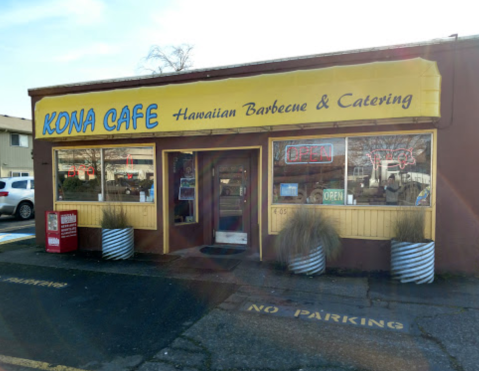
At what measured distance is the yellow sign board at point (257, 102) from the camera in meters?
5.38

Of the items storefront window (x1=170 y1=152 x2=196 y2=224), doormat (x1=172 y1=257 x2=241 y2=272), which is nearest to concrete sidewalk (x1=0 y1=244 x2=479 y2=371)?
doormat (x1=172 y1=257 x2=241 y2=272)

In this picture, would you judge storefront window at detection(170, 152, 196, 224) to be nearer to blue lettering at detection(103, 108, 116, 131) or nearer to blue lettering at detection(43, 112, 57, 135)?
blue lettering at detection(103, 108, 116, 131)

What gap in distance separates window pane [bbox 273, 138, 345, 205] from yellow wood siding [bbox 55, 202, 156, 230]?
10.1 ft

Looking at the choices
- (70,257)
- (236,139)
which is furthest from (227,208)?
(70,257)

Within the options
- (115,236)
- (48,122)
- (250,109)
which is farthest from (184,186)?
(48,122)

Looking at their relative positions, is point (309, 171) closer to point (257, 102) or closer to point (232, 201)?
point (257, 102)

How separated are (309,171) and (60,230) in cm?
605

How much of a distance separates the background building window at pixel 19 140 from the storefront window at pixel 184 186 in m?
21.8

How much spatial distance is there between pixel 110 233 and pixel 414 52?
Answer: 23.5ft

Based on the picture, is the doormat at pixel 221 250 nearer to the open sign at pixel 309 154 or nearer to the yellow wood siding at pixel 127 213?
the yellow wood siding at pixel 127 213

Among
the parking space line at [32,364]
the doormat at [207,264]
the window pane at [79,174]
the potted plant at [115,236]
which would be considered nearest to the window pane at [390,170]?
the doormat at [207,264]

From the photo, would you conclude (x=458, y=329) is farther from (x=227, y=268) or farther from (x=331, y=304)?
(x=227, y=268)

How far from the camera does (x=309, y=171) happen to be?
6805mm

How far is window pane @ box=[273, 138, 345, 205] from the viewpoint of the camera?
21.6 feet
